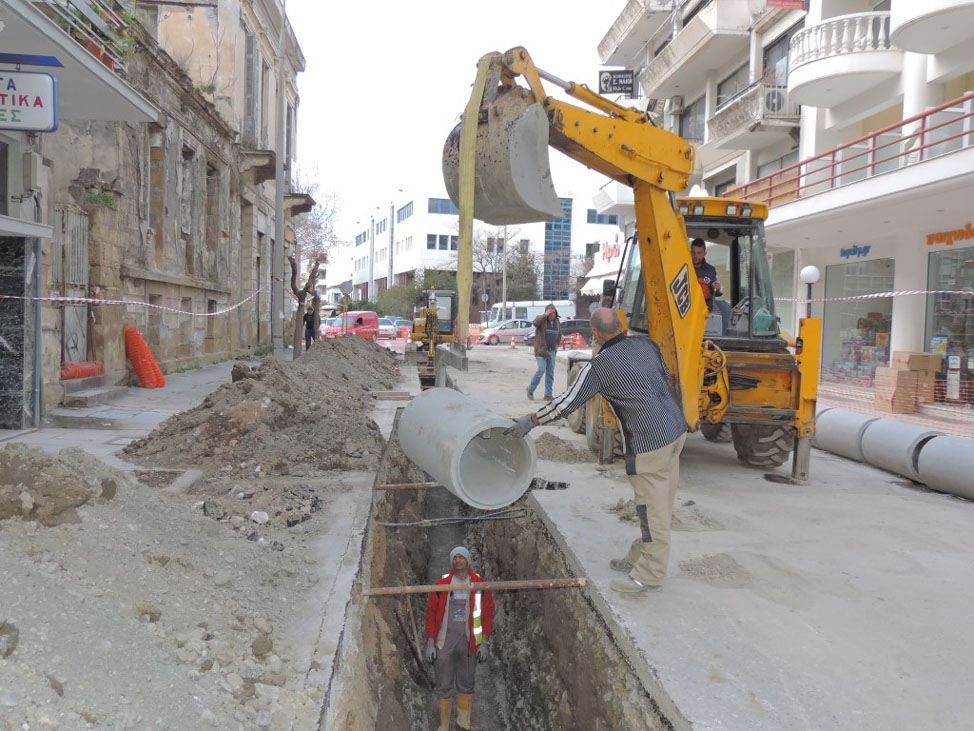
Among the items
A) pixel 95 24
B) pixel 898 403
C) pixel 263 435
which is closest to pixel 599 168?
pixel 263 435

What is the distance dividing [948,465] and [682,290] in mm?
3432

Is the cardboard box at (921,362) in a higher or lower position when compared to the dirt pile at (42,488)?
higher

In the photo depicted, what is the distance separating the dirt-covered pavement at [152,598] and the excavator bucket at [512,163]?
2.45 m

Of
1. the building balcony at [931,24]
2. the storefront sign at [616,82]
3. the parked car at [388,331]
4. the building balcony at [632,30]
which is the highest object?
the building balcony at [632,30]

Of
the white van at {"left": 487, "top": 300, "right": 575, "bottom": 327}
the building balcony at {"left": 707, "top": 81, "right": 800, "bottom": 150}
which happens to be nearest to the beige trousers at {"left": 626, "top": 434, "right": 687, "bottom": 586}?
the building balcony at {"left": 707, "top": 81, "right": 800, "bottom": 150}

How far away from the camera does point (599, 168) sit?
18.4 ft

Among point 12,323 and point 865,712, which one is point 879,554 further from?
point 12,323

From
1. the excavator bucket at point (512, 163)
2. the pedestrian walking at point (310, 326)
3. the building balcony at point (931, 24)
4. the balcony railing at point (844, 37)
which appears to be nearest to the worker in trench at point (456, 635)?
the excavator bucket at point (512, 163)

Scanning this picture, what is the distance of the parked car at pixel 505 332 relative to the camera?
37.1 metres

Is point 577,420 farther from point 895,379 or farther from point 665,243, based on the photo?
point 895,379

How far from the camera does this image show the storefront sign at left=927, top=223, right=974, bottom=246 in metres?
12.6

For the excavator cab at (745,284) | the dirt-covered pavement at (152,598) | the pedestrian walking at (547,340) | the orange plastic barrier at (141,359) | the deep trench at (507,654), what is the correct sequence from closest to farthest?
the dirt-covered pavement at (152,598)
the deep trench at (507,654)
the excavator cab at (745,284)
the orange plastic barrier at (141,359)
the pedestrian walking at (547,340)

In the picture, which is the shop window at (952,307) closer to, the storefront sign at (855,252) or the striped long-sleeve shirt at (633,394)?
the storefront sign at (855,252)

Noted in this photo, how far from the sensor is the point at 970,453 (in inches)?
275
